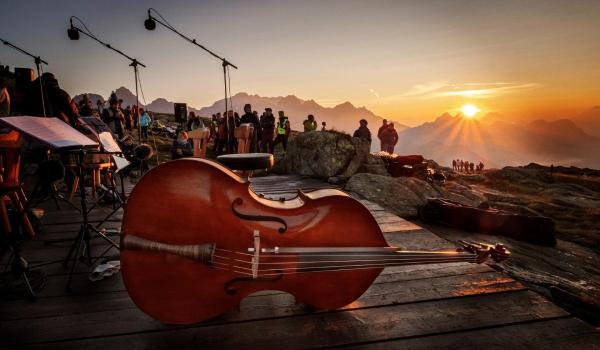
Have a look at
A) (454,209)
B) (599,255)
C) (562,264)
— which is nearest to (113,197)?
(454,209)

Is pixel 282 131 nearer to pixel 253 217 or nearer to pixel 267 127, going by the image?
pixel 267 127

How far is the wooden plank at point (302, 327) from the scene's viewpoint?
5.12 ft

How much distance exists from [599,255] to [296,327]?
7912 millimetres

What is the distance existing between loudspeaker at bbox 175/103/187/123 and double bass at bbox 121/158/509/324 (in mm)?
19414

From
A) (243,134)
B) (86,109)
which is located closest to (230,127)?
(243,134)

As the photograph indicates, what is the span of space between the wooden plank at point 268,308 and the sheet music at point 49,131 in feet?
3.47

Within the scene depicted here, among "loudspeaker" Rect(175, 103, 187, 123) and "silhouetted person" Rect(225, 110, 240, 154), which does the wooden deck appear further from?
"loudspeaker" Rect(175, 103, 187, 123)

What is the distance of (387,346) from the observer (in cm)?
153

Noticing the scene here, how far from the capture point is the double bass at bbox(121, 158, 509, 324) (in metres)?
1.54

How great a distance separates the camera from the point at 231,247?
159cm

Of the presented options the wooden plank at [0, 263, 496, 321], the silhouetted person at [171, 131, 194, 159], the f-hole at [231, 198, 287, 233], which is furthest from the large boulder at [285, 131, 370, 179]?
the f-hole at [231, 198, 287, 233]

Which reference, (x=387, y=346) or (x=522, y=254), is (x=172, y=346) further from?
(x=522, y=254)

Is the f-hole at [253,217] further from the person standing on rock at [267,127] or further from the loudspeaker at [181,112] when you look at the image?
the loudspeaker at [181,112]

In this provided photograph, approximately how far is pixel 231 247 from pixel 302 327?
2.04 ft
